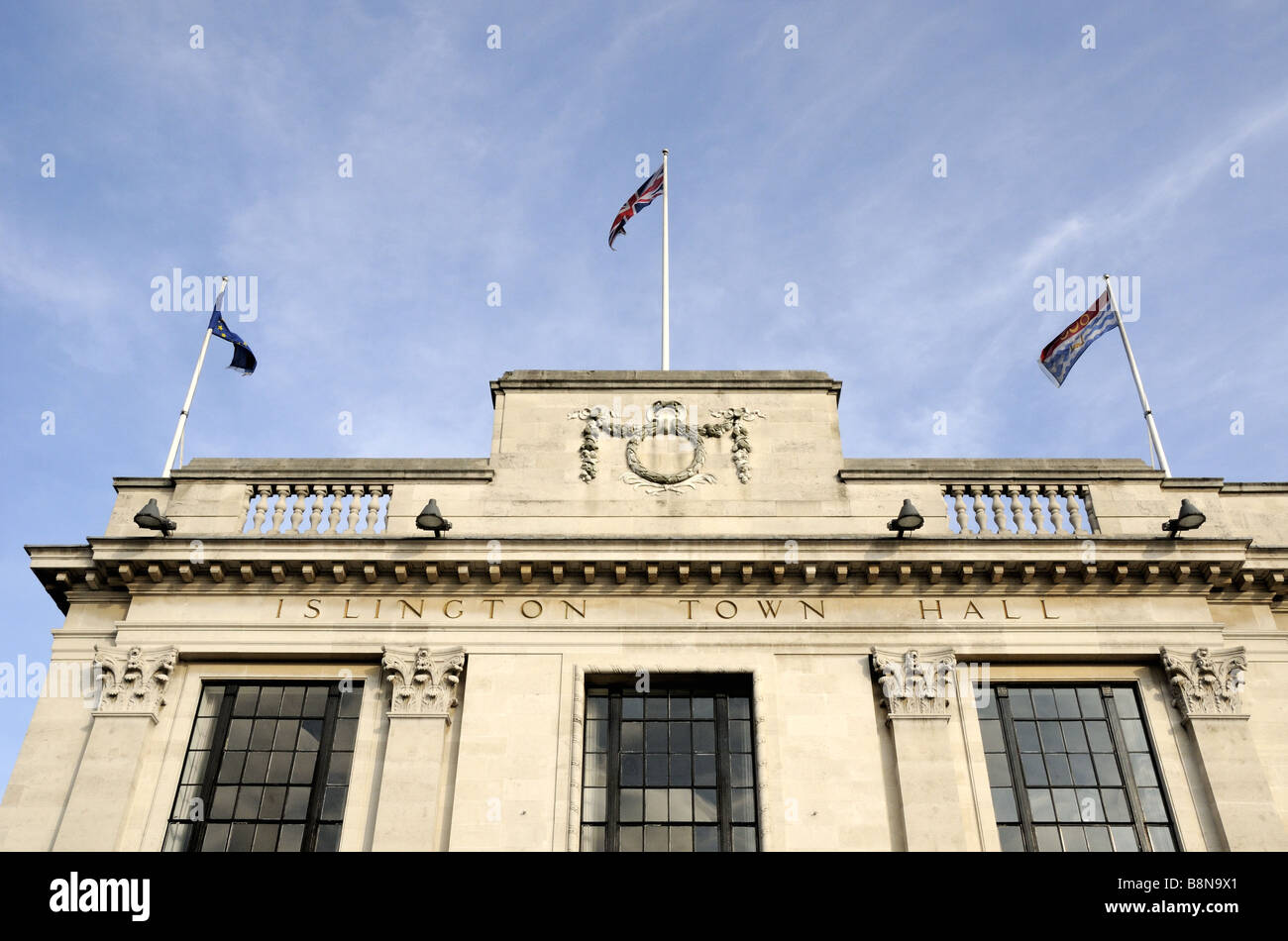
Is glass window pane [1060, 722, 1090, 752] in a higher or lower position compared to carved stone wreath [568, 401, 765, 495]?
lower

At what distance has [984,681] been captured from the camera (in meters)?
16.9

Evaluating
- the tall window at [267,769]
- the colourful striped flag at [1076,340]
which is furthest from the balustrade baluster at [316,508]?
the colourful striped flag at [1076,340]

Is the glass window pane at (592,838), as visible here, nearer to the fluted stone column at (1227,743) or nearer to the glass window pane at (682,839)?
the glass window pane at (682,839)

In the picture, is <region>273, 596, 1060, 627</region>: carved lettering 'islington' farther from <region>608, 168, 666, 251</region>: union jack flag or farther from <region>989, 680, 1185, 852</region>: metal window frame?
<region>608, 168, 666, 251</region>: union jack flag

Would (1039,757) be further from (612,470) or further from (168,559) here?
(168,559)

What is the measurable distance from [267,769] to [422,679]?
239 cm

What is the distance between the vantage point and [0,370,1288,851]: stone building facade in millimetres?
15766

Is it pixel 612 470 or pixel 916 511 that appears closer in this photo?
pixel 916 511

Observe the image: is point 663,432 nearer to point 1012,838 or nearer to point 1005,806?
point 1005,806

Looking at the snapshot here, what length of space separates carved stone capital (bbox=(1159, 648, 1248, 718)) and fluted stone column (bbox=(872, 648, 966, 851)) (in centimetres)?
302

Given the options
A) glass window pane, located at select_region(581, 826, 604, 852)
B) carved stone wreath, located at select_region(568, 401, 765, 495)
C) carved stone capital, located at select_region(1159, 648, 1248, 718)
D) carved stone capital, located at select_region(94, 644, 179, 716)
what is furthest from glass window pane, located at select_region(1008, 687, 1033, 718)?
carved stone capital, located at select_region(94, 644, 179, 716)
